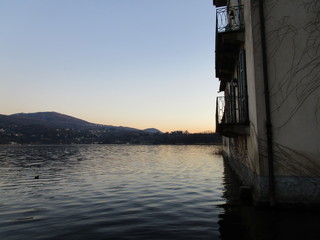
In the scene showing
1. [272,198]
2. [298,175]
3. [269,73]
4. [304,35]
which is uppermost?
[304,35]

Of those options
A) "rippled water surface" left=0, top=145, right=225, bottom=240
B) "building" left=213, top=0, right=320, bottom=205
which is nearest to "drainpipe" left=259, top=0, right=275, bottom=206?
"building" left=213, top=0, right=320, bottom=205

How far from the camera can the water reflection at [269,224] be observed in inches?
260

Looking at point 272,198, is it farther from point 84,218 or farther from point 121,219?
point 84,218

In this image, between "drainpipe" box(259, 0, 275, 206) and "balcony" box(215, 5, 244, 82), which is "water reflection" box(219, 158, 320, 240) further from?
"balcony" box(215, 5, 244, 82)

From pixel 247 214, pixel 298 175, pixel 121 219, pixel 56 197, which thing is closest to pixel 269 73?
pixel 298 175

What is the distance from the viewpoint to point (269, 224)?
729 centimetres

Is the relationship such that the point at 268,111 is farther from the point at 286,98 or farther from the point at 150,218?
the point at 150,218

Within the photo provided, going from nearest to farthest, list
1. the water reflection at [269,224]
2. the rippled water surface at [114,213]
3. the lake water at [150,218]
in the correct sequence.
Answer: the water reflection at [269,224] < the lake water at [150,218] < the rippled water surface at [114,213]

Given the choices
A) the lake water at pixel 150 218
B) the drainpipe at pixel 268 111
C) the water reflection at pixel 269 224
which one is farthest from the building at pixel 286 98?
the lake water at pixel 150 218

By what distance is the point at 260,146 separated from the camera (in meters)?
8.73

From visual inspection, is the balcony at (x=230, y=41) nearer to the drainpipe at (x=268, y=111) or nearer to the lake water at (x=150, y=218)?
the drainpipe at (x=268, y=111)

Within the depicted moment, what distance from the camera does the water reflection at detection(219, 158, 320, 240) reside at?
659 centimetres

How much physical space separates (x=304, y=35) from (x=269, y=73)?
5.58ft

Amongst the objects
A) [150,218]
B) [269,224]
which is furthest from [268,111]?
[150,218]
